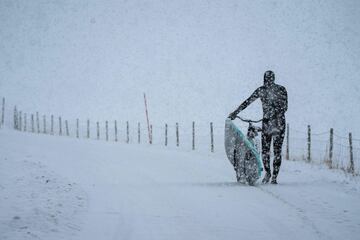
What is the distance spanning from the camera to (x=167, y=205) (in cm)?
778

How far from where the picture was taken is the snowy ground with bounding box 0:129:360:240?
6.11 meters

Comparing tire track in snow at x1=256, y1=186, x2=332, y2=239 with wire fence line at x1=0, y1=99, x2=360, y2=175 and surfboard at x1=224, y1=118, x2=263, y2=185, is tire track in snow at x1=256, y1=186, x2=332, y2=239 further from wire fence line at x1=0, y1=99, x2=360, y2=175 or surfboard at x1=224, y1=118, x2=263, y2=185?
wire fence line at x1=0, y1=99, x2=360, y2=175

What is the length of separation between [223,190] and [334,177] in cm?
412

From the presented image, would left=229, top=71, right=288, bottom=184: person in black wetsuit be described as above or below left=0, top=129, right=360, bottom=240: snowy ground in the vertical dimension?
above

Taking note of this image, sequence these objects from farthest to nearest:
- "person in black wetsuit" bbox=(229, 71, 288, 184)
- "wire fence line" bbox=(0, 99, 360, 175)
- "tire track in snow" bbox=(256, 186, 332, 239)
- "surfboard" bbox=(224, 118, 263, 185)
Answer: "wire fence line" bbox=(0, 99, 360, 175), "person in black wetsuit" bbox=(229, 71, 288, 184), "surfboard" bbox=(224, 118, 263, 185), "tire track in snow" bbox=(256, 186, 332, 239)

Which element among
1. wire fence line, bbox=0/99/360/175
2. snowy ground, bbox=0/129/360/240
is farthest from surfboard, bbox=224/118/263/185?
wire fence line, bbox=0/99/360/175

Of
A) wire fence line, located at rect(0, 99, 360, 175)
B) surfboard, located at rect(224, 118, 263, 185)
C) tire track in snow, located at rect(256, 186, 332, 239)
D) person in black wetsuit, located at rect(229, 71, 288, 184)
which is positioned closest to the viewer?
tire track in snow, located at rect(256, 186, 332, 239)

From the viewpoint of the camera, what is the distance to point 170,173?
12.3 meters

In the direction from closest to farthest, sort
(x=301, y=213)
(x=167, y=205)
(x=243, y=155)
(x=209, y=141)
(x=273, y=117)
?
(x=301, y=213) < (x=167, y=205) < (x=243, y=155) < (x=273, y=117) < (x=209, y=141)

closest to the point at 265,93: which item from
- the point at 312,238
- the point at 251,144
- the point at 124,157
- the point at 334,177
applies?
the point at 251,144

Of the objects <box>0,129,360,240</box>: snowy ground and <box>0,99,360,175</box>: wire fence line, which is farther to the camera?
<box>0,99,360,175</box>: wire fence line

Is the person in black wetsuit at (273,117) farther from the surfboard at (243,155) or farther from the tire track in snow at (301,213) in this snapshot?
the tire track in snow at (301,213)

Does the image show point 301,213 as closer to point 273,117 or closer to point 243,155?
point 243,155

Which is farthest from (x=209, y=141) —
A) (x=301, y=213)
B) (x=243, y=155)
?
(x=301, y=213)
